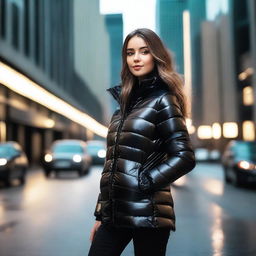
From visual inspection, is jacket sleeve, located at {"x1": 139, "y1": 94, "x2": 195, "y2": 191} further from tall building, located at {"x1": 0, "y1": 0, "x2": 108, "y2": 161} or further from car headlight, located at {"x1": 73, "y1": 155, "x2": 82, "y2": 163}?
tall building, located at {"x1": 0, "y1": 0, "x2": 108, "y2": 161}

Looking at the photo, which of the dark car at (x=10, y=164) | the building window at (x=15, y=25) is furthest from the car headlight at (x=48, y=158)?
the building window at (x=15, y=25)

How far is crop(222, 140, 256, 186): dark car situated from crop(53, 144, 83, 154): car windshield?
7.42 metres

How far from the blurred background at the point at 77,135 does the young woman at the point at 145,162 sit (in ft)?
0.79

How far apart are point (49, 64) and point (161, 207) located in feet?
158

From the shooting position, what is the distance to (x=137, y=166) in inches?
90.1

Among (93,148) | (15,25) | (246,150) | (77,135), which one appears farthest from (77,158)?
(77,135)

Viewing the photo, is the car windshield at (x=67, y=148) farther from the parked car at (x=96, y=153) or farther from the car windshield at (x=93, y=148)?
the car windshield at (x=93, y=148)

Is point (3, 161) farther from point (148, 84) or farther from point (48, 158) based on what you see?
point (148, 84)

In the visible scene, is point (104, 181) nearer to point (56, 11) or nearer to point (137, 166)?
point (137, 166)

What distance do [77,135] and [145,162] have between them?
7099 centimetres

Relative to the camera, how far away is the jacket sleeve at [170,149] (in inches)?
89.0

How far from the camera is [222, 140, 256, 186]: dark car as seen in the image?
14945mm

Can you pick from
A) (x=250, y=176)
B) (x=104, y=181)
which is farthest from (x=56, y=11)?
(x=104, y=181)

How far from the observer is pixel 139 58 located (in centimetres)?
246
